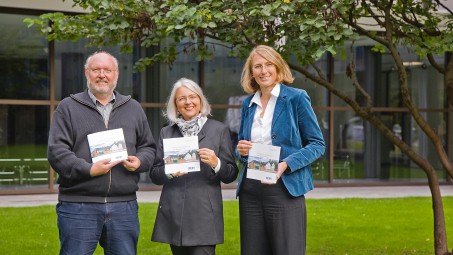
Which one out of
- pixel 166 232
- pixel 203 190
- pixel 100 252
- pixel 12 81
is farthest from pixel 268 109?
pixel 12 81

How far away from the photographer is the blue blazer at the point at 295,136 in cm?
477

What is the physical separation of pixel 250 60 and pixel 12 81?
1209 cm

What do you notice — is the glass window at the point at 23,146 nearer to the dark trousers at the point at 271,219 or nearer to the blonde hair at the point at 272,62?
the blonde hair at the point at 272,62

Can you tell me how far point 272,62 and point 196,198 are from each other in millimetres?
1053

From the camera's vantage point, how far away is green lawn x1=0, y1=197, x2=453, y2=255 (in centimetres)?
873

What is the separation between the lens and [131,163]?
15.2 ft

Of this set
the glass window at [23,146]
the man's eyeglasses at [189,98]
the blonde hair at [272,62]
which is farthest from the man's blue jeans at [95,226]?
the glass window at [23,146]

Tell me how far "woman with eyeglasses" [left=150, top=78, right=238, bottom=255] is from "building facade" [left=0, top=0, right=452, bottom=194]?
1048cm

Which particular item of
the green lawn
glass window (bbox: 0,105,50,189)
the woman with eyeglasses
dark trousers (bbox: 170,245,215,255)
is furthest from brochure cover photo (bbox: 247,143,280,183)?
glass window (bbox: 0,105,50,189)

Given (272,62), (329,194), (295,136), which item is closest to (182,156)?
(295,136)

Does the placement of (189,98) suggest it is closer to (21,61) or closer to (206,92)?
(21,61)

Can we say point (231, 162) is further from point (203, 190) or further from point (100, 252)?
point (100, 252)

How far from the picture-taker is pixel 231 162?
498cm

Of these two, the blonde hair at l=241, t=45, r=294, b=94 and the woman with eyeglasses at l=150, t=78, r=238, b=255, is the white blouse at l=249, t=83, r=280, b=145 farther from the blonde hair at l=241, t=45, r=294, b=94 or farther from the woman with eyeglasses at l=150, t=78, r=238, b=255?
the woman with eyeglasses at l=150, t=78, r=238, b=255
